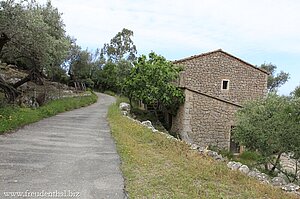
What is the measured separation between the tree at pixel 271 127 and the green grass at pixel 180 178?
6.50 meters

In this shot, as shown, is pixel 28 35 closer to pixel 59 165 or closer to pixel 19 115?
pixel 19 115

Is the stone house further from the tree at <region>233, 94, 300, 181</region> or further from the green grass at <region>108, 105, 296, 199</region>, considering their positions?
the green grass at <region>108, 105, 296, 199</region>

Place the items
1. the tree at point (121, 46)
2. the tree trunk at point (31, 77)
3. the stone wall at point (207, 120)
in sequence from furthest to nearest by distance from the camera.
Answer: the tree at point (121, 46), the stone wall at point (207, 120), the tree trunk at point (31, 77)

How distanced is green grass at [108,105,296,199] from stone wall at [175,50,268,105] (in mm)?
17719

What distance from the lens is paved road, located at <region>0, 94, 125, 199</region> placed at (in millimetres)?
5926

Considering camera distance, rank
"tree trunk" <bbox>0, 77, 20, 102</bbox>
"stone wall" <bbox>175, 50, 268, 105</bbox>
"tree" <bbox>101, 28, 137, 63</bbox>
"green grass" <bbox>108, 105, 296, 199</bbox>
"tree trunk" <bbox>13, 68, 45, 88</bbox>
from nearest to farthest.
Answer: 1. "green grass" <bbox>108, 105, 296, 199</bbox>
2. "tree trunk" <bbox>0, 77, 20, 102</bbox>
3. "tree trunk" <bbox>13, 68, 45, 88</bbox>
4. "stone wall" <bbox>175, 50, 268, 105</bbox>
5. "tree" <bbox>101, 28, 137, 63</bbox>

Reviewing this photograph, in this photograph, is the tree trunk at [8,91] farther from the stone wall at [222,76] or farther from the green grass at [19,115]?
the stone wall at [222,76]

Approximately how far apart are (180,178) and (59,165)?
2704 millimetres

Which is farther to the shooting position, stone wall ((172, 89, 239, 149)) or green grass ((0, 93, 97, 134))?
stone wall ((172, 89, 239, 149))

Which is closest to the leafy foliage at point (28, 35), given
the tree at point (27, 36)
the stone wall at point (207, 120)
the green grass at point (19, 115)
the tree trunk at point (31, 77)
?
the tree at point (27, 36)

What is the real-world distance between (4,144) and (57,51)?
34.9 feet

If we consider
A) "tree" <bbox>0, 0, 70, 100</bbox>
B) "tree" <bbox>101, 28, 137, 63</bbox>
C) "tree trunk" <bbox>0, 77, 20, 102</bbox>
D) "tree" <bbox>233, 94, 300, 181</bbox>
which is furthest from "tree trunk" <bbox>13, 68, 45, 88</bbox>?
"tree" <bbox>101, 28, 137, 63</bbox>

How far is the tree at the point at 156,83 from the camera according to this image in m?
25.2

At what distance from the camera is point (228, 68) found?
28016 mm
